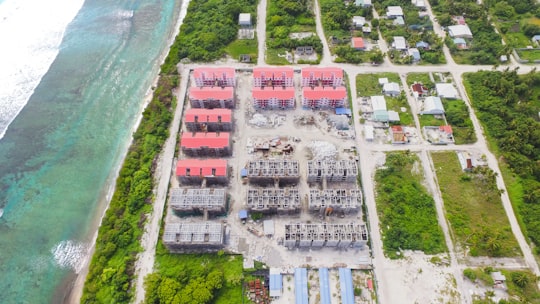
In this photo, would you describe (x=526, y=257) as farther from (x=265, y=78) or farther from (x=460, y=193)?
(x=265, y=78)

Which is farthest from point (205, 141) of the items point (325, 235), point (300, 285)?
point (300, 285)

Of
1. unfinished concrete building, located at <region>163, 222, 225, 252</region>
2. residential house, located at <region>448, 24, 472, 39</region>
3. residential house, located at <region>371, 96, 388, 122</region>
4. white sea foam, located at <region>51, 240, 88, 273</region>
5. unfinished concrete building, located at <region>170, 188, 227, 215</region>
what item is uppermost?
residential house, located at <region>448, 24, 472, 39</region>

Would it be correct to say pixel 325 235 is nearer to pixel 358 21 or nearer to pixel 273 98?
pixel 273 98

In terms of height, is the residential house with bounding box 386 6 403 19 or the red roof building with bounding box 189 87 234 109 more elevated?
the residential house with bounding box 386 6 403 19

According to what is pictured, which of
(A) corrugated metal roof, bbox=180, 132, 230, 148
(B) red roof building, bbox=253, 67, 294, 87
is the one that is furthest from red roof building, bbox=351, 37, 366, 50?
(A) corrugated metal roof, bbox=180, 132, 230, 148

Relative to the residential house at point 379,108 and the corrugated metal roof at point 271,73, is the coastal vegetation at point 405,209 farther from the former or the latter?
the corrugated metal roof at point 271,73

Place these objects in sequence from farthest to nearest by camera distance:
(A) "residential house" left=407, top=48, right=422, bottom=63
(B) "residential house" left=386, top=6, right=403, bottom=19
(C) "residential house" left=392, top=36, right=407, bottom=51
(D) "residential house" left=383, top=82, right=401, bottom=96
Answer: (B) "residential house" left=386, top=6, right=403, bottom=19 → (C) "residential house" left=392, top=36, right=407, bottom=51 → (A) "residential house" left=407, top=48, right=422, bottom=63 → (D) "residential house" left=383, top=82, right=401, bottom=96

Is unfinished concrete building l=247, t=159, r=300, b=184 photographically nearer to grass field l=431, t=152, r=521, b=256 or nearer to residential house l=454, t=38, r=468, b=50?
grass field l=431, t=152, r=521, b=256
